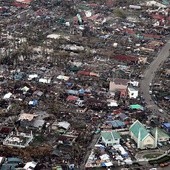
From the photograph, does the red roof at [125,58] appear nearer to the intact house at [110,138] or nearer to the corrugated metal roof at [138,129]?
the corrugated metal roof at [138,129]

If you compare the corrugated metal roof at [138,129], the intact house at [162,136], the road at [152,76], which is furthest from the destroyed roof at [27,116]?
the road at [152,76]

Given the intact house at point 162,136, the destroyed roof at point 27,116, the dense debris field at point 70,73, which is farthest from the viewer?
the destroyed roof at point 27,116

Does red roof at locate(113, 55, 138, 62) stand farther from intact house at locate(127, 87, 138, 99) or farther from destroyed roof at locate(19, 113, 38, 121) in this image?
destroyed roof at locate(19, 113, 38, 121)

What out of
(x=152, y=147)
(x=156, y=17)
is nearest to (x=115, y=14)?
(x=156, y=17)

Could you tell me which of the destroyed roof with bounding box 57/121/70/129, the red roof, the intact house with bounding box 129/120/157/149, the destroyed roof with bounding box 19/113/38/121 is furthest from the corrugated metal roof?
the red roof

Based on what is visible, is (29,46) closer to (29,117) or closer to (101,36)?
(101,36)

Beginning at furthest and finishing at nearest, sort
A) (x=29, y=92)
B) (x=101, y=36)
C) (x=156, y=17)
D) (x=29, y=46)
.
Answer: (x=156, y=17) < (x=101, y=36) < (x=29, y=46) < (x=29, y=92)

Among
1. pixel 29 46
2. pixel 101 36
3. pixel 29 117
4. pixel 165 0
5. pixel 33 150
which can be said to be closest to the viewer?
pixel 33 150
